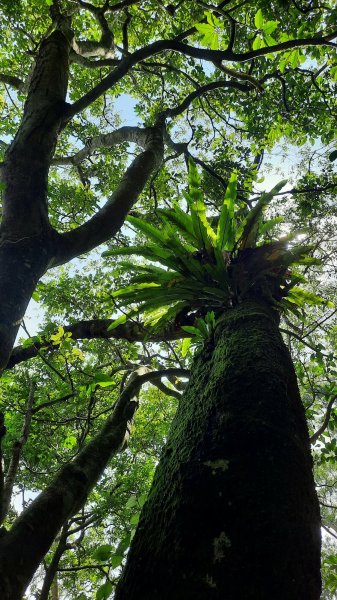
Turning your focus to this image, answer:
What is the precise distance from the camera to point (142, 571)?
2.39ft

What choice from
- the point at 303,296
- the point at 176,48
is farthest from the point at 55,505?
the point at 176,48

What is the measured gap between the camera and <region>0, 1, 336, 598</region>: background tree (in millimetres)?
2256

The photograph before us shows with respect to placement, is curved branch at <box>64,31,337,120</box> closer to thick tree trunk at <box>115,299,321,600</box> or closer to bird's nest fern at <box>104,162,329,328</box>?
bird's nest fern at <box>104,162,329,328</box>

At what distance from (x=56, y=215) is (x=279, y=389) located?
20.9 ft

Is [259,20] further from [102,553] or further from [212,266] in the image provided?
[102,553]

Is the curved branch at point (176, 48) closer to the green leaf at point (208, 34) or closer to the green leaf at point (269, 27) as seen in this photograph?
the green leaf at point (269, 27)

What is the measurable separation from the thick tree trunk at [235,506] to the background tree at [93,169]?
2.58ft

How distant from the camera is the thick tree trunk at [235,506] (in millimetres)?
656

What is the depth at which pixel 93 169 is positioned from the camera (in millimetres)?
7371

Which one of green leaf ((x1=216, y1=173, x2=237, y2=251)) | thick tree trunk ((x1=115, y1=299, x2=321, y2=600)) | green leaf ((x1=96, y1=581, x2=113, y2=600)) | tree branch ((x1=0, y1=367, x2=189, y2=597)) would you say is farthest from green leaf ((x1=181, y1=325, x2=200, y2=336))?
green leaf ((x1=96, y1=581, x2=113, y2=600))

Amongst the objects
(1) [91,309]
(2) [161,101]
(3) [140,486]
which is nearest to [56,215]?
(1) [91,309]

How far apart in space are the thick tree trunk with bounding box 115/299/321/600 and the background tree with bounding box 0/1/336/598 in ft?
2.58

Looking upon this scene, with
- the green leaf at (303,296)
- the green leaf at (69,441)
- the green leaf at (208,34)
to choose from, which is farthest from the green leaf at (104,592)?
the green leaf at (208,34)

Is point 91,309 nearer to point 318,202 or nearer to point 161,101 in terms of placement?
point 318,202
